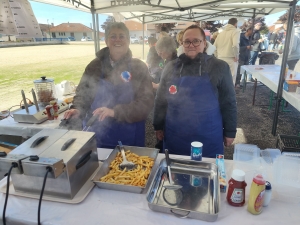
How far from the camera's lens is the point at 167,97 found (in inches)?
75.4

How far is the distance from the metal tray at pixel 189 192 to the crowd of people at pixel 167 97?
21.9 inches

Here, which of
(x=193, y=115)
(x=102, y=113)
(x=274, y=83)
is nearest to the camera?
(x=102, y=113)

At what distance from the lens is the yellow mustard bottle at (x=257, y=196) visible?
995mm

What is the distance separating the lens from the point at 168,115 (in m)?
1.92

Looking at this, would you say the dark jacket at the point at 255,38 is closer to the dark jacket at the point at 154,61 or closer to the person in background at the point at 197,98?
the dark jacket at the point at 154,61

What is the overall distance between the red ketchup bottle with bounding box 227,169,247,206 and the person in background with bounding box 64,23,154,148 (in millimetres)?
986

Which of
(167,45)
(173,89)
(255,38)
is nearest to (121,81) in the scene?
(173,89)

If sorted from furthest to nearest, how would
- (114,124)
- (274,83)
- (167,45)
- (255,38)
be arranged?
(255,38) → (274,83) → (167,45) → (114,124)

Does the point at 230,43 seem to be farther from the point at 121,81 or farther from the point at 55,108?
the point at 55,108

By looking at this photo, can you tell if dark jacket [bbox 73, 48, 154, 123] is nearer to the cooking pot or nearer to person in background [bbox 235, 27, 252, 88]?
the cooking pot

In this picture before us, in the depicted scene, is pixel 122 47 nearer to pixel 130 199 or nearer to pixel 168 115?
pixel 168 115

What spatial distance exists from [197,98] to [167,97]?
0.28m

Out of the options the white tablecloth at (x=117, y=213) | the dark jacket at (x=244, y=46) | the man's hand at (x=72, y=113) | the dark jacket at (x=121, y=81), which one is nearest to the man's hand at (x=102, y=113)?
the dark jacket at (x=121, y=81)

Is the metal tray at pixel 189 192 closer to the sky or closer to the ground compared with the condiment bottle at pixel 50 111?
closer to the ground
